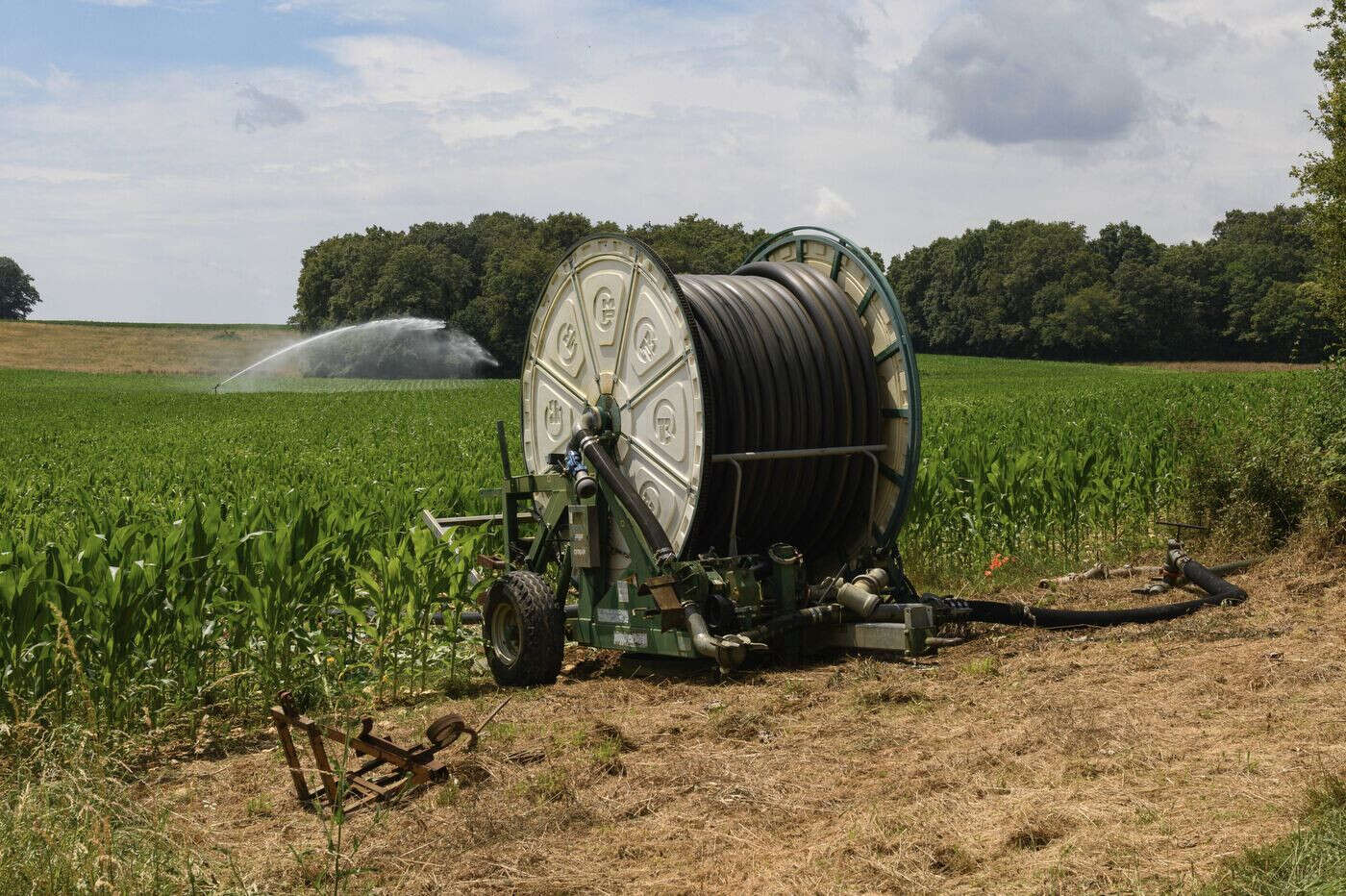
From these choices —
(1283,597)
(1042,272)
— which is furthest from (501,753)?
(1042,272)

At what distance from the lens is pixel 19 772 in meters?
5.12

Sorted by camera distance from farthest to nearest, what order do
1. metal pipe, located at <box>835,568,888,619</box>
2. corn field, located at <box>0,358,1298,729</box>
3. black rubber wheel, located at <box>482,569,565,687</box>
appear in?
1. black rubber wheel, located at <box>482,569,565,687</box>
2. metal pipe, located at <box>835,568,888,619</box>
3. corn field, located at <box>0,358,1298,729</box>

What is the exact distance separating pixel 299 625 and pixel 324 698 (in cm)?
50

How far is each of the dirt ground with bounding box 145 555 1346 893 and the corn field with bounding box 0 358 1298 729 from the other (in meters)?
0.81

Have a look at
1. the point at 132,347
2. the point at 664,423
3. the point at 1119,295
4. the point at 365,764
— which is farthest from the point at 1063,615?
the point at 132,347

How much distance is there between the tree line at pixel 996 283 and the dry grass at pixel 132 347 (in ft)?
33.4

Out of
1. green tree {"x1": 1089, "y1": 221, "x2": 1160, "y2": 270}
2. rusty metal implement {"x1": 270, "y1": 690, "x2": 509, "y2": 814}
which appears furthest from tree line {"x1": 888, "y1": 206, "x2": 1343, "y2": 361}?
rusty metal implement {"x1": 270, "y1": 690, "x2": 509, "y2": 814}

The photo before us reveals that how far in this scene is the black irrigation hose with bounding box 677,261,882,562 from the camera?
777cm

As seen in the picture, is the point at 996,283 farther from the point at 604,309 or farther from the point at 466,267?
the point at 604,309

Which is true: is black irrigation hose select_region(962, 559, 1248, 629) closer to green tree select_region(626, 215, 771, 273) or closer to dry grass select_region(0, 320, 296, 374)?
green tree select_region(626, 215, 771, 273)

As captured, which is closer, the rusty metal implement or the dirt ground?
the dirt ground

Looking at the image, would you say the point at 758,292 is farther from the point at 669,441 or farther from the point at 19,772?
the point at 19,772

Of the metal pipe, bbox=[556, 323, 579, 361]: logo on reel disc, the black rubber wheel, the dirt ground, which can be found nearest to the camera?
the dirt ground

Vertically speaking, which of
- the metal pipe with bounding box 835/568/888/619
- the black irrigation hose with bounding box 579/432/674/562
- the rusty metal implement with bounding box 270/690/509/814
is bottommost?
the rusty metal implement with bounding box 270/690/509/814
